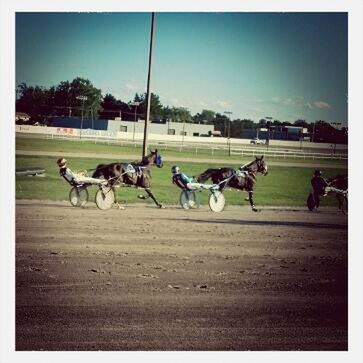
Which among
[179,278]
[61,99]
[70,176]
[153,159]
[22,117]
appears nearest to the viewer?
[179,278]

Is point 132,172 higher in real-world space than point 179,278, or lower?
higher

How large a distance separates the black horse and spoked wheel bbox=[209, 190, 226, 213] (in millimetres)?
84

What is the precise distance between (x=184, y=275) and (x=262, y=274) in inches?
32.1

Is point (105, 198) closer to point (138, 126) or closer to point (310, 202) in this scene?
point (138, 126)

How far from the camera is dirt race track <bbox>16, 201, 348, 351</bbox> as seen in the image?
15.7 ft

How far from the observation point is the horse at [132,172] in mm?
6008

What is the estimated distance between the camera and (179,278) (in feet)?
17.2

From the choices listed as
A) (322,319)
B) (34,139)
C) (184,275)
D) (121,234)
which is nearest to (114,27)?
(34,139)

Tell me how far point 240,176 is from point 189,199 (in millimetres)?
663

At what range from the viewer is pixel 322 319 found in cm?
500

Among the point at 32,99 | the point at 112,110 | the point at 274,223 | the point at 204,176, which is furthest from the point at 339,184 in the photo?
the point at 32,99

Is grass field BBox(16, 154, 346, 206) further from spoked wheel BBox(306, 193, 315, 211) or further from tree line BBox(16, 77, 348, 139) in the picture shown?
tree line BBox(16, 77, 348, 139)

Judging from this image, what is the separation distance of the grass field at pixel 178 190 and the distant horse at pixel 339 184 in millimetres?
72

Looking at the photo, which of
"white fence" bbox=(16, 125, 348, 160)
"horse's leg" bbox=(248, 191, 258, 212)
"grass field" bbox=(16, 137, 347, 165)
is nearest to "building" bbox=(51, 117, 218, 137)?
"white fence" bbox=(16, 125, 348, 160)
